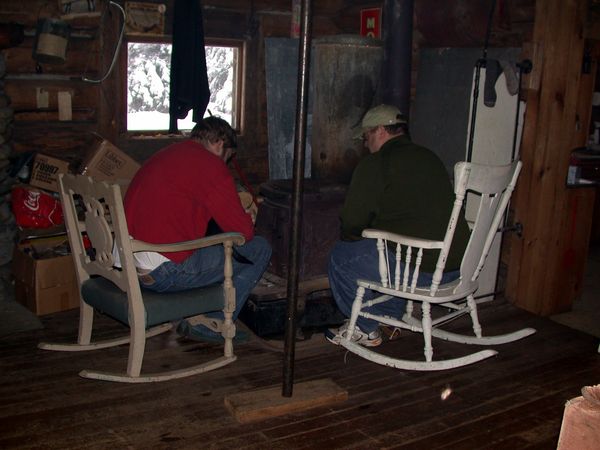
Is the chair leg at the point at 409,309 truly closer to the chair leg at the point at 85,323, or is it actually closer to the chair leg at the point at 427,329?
the chair leg at the point at 427,329

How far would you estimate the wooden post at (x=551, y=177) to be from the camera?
4344 millimetres

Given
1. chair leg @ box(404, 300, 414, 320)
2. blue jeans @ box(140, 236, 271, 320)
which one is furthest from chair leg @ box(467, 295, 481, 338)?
blue jeans @ box(140, 236, 271, 320)

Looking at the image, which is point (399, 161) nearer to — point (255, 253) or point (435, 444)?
point (255, 253)

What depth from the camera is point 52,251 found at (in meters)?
4.37

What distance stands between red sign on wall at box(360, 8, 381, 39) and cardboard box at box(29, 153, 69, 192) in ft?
8.33

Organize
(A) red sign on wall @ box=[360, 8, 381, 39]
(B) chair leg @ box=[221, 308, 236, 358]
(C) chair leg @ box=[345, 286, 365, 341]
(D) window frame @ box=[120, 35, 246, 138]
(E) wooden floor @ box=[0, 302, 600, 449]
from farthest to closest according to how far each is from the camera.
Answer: (A) red sign on wall @ box=[360, 8, 381, 39] → (D) window frame @ box=[120, 35, 246, 138] → (C) chair leg @ box=[345, 286, 365, 341] → (B) chair leg @ box=[221, 308, 236, 358] → (E) wooden floor @ box=[0, 302, 600, 449]

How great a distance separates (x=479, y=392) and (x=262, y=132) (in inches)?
114

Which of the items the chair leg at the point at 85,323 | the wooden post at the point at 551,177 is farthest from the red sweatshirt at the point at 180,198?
the wooden post at the point at 551,177

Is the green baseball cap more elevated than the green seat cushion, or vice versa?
the green baseball cap

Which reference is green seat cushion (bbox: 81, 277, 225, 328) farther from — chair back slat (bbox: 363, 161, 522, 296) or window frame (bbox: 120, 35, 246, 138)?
window frame (bbox: 120, 35, 246, 138)

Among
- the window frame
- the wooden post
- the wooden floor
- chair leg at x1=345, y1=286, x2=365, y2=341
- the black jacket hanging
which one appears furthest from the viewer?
the window frame

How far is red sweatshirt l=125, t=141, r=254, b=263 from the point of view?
11.2 feet

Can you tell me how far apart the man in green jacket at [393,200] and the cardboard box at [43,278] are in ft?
5.41

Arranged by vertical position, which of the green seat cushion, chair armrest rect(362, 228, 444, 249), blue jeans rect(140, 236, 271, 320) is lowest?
the green seat cushion
